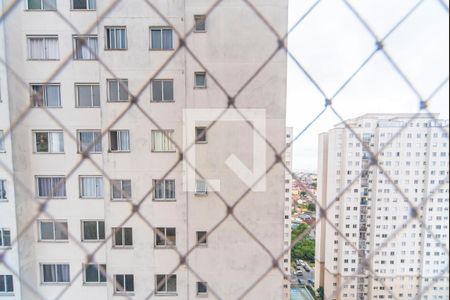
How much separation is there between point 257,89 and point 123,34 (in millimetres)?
1380

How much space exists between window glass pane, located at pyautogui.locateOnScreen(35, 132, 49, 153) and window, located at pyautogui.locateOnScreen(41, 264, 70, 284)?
1.23 m

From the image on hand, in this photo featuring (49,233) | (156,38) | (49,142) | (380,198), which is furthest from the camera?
(380,198)

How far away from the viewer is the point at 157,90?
239 cm

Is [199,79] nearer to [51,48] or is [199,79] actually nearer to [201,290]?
[51,48]

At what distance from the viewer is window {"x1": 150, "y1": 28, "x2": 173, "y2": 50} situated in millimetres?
2355

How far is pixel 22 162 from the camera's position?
245 cm

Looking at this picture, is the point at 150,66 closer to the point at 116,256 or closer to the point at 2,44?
the point at 2,44

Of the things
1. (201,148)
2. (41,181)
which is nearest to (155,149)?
(201,148)

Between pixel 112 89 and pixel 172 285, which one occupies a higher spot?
pixel 112 89

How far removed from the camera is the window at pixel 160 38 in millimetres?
2355

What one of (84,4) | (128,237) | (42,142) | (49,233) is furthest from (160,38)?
(49,233)

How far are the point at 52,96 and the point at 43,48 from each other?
47 centimetres

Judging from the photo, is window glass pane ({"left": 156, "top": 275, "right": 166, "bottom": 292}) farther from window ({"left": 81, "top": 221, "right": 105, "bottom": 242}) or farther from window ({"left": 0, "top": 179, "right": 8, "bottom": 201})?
window ({"left": 0, "top": 179, "right": 8, "bottom": 201})

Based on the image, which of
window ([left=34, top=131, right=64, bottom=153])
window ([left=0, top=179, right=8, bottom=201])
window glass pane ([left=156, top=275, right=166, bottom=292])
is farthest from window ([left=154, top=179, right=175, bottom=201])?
window ([left=0, top=179, right=8, bottom=201])
